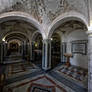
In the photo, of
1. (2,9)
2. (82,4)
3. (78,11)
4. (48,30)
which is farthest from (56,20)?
(2,9)

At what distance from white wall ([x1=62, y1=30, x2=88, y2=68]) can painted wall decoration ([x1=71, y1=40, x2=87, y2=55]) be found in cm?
31

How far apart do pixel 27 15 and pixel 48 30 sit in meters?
1.79

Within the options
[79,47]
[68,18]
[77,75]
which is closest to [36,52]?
[79,47]

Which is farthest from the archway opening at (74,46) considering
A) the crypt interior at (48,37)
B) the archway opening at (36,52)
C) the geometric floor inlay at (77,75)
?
the archway opening at (36,52)

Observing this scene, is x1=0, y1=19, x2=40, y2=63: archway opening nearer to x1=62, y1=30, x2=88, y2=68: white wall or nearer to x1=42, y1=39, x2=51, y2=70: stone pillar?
x1=42, y1=39, x2=51, y2=70: stone pillar

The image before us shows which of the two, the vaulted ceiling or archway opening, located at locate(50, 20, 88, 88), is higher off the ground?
the vaulted ceiling

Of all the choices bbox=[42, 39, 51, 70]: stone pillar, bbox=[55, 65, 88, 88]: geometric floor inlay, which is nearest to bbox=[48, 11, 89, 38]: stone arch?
bbox=[42, 39, 51, 70]: stone pillar

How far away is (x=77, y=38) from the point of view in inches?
266

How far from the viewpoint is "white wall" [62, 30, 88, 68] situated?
6.17 meters

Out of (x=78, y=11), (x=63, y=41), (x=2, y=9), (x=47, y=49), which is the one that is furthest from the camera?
(x=63, y=41)

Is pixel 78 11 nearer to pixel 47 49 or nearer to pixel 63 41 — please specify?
pixel 47 49

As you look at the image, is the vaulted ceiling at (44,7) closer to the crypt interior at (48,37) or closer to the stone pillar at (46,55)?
the crypt interior at (48,37)

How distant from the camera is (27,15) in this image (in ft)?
14.0

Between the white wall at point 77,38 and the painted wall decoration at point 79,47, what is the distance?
308mm
